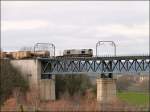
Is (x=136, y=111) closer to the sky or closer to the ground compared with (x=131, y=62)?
closer to the ground

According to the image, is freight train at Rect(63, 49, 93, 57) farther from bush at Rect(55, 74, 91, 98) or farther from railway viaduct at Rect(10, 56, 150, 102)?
bush at Rect(55, 74, 91, 98)

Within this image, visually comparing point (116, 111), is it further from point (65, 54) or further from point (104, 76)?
point (65, 54)

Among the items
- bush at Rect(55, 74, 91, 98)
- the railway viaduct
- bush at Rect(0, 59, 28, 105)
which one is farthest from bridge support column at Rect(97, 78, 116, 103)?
bush at Rect(55, 74, 91, 98)

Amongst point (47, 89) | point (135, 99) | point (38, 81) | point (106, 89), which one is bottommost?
point (135, 99)

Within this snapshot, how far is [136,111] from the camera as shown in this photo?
6062 cm

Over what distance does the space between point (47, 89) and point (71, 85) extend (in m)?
13.6

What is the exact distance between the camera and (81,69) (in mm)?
75812

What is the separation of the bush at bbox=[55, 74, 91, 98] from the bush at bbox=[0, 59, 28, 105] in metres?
9.52

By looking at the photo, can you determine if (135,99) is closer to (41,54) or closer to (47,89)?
(47,89)

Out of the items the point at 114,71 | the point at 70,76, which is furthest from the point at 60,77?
the point at 114,71

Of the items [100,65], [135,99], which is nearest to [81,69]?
[100,65]

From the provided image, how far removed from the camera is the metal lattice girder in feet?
234

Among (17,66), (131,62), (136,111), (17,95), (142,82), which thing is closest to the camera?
(136,111)

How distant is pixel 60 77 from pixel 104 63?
72.0ft
